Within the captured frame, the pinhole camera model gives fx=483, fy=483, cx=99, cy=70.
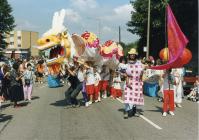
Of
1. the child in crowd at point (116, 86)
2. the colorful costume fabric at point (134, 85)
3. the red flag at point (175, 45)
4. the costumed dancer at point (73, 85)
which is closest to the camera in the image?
the colorful costume fabric at point (134, 85)

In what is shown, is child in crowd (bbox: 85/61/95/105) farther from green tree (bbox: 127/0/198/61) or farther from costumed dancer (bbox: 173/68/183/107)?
green tree (bbox: 127/0/198/61)

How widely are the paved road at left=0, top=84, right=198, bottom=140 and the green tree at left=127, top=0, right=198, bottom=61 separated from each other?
19.5 metres

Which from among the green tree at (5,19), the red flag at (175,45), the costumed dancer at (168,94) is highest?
the green tree at (5,19)

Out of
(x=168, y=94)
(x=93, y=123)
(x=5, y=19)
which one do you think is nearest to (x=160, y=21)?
(x=5, y=19)

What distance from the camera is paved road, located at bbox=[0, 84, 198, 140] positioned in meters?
10.4

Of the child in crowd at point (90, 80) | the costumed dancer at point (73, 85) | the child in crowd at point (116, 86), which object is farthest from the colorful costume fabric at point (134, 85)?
the child in crowd at point (116, 86)

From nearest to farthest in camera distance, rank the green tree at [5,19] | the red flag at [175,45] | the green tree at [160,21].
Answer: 1. the red flag at [175,45]
2. the green tree at [160,21]
3. the green tree at [5,19]

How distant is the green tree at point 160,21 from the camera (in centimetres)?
3850

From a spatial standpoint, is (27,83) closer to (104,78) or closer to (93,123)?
(104,78)

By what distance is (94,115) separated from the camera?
45.4 ft

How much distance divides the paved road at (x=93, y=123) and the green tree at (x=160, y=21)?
1950 centimetres

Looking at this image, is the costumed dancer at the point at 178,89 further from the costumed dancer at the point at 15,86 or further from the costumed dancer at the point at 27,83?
the costumed dancer at the point at 27,83

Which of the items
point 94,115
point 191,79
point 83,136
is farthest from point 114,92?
point 83,136

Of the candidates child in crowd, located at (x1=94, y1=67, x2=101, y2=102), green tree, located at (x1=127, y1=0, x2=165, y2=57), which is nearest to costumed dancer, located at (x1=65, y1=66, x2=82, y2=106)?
child in crowd, located at (x1=94, y1=67, x2=101, y2=102)
